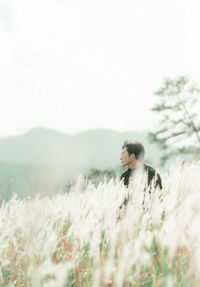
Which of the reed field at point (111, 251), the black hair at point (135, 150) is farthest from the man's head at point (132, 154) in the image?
the reed field at point (111, 251)

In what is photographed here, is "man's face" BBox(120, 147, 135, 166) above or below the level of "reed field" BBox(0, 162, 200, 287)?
above

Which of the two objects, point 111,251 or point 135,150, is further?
point 135,150

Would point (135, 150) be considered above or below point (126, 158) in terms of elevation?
above

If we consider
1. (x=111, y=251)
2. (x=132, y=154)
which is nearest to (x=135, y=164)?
(x=132, y=154)

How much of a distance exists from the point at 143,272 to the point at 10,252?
1.16 meters

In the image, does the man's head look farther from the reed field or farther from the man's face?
the reed field

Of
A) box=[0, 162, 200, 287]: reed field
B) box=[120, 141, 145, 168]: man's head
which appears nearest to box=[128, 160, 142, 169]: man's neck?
box=[120, 141, 145, 168]: man's head

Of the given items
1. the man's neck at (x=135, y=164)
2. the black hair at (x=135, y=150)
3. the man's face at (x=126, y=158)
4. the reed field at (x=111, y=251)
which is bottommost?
the reed field at (x=111, y=251)

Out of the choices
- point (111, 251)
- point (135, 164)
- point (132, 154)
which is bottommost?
point (111, 251)

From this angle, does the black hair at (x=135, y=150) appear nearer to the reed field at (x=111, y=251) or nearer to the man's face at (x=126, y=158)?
the man's face at (x=126, y=158)

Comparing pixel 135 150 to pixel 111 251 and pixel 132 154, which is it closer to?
pixel 132 154

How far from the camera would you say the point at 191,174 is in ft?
15.3

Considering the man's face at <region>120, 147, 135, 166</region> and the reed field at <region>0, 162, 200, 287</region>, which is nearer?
the reed field at <region>0, 162, 200, 287</region>

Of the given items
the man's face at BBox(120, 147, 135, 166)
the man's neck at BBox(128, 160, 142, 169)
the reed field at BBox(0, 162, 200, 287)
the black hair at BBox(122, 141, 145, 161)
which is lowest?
the reed field at BBox(0, 162, 200, 287)
